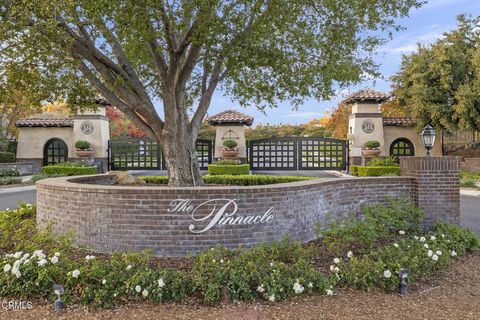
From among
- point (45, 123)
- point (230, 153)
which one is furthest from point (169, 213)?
point (45, 123)

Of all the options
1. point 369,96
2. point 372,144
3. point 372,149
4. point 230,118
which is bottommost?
point 372,149

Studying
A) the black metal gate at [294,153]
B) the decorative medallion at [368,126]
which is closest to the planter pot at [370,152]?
the decorative medallion at [368,126]

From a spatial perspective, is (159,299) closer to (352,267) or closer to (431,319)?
(352,267)

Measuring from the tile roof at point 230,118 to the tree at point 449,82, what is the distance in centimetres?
1038

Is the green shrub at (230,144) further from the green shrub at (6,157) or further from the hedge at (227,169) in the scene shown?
the green shrub at (6,157)

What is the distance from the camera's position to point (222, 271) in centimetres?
485

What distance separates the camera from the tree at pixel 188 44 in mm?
6465

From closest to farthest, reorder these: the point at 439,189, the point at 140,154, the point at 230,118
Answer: the point at 439,189 < the point at 230,118 < the point at 140,154

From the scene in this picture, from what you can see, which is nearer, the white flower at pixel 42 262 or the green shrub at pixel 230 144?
the white flower at pixel 42 262

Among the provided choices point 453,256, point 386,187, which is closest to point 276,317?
point 453,256

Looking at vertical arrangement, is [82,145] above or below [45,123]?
below

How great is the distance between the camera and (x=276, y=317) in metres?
4.07

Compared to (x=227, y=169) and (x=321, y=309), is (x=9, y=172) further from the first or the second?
(x=321, y=309)

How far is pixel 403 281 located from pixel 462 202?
10170 mm
